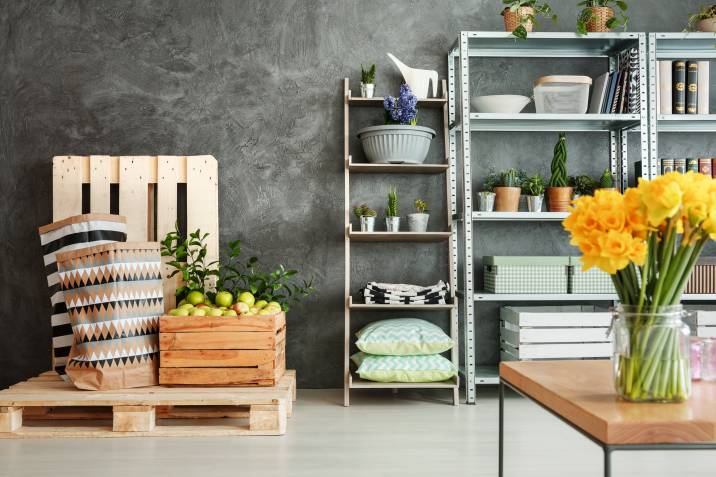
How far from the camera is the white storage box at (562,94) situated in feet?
12.0

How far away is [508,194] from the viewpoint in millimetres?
3689

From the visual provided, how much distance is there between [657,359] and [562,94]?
2713 mm

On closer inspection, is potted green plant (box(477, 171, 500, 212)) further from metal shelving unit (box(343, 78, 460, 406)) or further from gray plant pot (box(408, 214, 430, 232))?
gray plant pot (box(408, 214, 430, 232))

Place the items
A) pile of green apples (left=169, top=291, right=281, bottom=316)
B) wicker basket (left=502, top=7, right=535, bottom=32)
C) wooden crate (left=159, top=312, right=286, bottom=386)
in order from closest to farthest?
1. wooden crate (left=159, top=312, right=286, bottom=386)
2. pile of green apples (left=169, top=291, right=281, bottom=316)
3. wicker basket (left=502, top=7, right=535, bottom=32)

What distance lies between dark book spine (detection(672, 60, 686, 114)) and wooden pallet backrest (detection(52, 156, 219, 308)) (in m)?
2.72

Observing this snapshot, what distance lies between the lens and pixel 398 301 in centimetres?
360

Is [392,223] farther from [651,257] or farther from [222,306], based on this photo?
[651,257]

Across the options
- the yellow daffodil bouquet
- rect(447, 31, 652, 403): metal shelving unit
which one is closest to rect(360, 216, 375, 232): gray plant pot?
rect(447, 31, 652, 403): metal shelving unit

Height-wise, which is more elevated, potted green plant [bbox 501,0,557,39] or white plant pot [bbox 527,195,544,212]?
potted green plant [bbox 501,0,557,39]

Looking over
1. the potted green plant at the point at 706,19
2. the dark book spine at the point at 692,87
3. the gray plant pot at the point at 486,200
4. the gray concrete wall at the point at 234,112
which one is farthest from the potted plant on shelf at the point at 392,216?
the potted green plant at the point at 706,19

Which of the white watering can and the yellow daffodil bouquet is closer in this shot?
the yellow daffodil bouquet

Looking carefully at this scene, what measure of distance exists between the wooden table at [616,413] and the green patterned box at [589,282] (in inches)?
87.0

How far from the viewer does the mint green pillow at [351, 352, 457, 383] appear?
343 centimetres

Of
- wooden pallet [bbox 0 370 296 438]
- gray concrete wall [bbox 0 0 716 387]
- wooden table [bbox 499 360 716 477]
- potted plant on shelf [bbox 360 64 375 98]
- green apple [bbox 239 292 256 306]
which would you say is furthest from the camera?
gray concrete wall [bbox 0 0 716 387]
